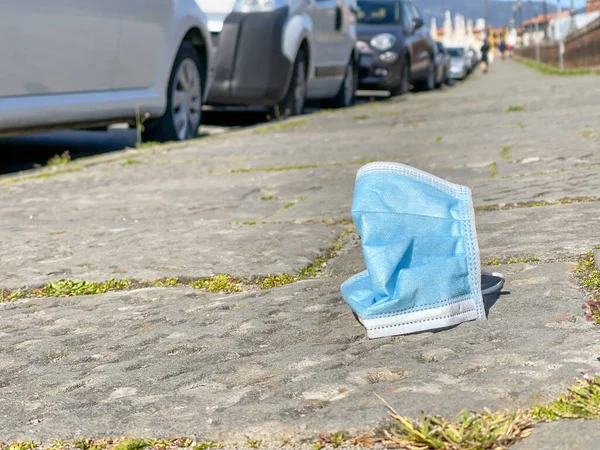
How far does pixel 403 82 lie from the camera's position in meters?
15.2

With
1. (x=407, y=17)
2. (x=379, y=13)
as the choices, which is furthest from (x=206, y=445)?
(x=407, y=17)

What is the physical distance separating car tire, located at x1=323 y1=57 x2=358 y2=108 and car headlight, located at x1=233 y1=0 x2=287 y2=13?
310 cm

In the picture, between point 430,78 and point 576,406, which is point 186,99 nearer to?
point 576,406

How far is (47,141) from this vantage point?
787 cm

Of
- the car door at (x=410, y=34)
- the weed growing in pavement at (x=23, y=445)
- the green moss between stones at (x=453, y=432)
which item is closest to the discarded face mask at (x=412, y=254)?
the green moss between stones at (x=453, y=432)

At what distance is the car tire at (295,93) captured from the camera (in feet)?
29.5

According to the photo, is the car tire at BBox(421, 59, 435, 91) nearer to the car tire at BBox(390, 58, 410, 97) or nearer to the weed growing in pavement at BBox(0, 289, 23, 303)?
the car tire at BBox(390, 58, 410, 97)

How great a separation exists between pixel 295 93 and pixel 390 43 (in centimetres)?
586

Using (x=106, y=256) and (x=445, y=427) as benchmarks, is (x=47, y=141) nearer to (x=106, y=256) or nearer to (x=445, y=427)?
(x=106, y=256)

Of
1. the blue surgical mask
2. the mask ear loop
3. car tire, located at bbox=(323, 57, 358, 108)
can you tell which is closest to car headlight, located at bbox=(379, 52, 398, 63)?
car tire, located at bbox=(323, 57, 358, 108)

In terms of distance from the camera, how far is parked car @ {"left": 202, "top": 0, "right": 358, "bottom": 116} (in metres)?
7.88

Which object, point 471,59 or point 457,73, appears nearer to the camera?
point 457,73

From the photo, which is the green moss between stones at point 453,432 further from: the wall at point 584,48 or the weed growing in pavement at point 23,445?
the wall at point 584,48

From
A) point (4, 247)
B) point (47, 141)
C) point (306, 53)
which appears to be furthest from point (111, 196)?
point (306, 53)
